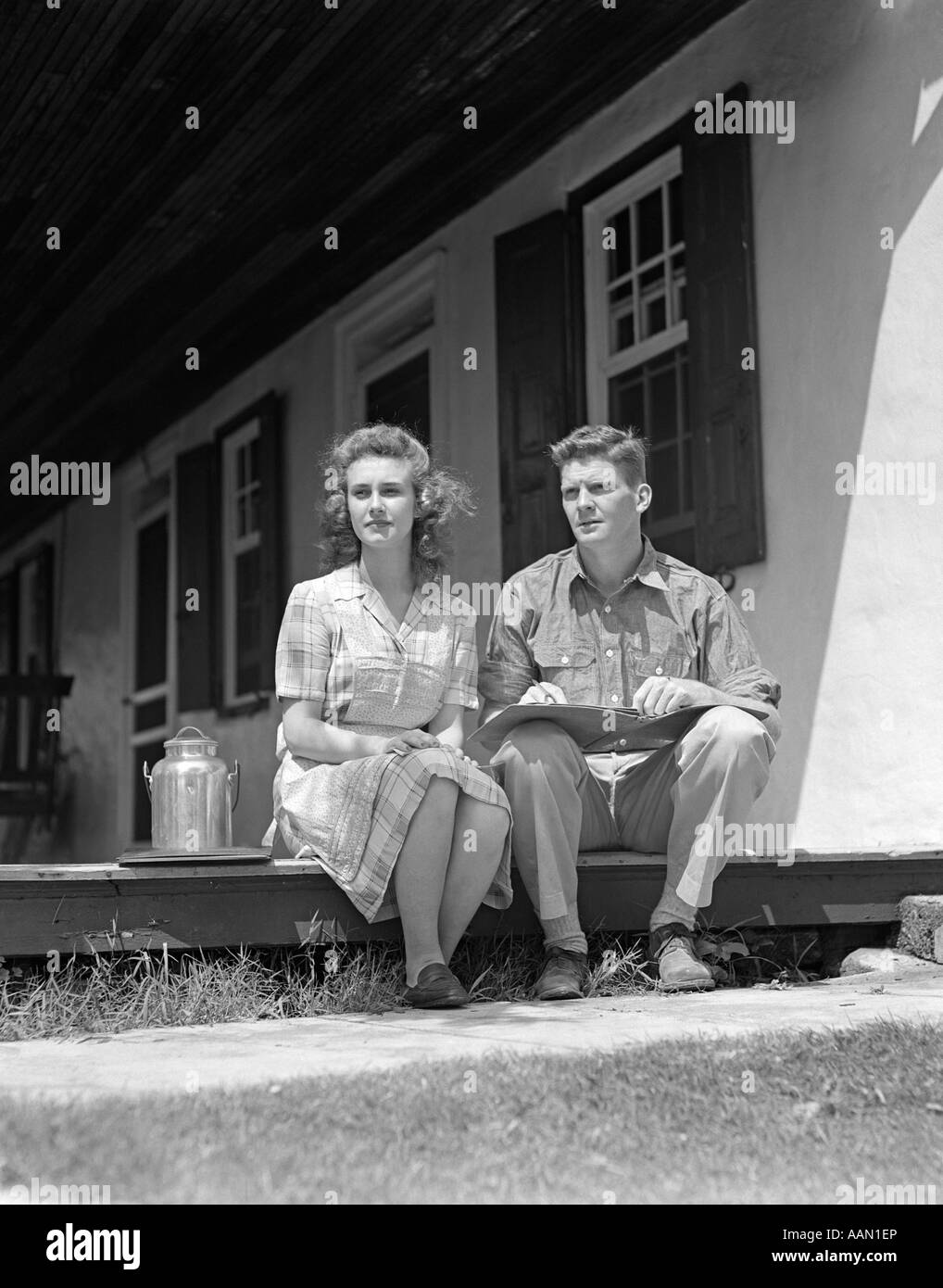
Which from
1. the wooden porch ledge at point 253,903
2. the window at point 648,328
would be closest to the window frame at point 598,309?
the window at point 648,328

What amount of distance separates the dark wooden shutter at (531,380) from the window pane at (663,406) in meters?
0.38

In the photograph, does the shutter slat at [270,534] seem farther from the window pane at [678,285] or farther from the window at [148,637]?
the window pane at [678,285]

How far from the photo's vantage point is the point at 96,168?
636cm

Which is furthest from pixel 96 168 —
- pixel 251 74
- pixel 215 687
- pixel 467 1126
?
pixel 467 1126

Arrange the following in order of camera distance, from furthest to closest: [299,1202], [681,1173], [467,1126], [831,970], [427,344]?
[427,344] → [831,970] → [467,1126] → [681,1173] → [299,1202]

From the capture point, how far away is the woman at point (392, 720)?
11.6 ft

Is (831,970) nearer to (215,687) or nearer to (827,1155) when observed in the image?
(827,1155)

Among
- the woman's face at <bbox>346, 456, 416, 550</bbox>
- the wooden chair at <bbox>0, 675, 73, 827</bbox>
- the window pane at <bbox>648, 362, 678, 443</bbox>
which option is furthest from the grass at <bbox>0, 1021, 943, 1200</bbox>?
the wooden chair at <bbox>0, 675, 73, 827</bbox>

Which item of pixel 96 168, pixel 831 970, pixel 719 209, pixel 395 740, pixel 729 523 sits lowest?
pixel 831 970

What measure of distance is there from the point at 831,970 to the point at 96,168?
4.16 m

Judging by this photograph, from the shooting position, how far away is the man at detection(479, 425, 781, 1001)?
3725 millimetres

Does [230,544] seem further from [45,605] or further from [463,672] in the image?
[463,672]

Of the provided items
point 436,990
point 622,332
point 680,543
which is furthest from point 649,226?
point 436,990

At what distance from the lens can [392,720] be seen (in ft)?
12.7
